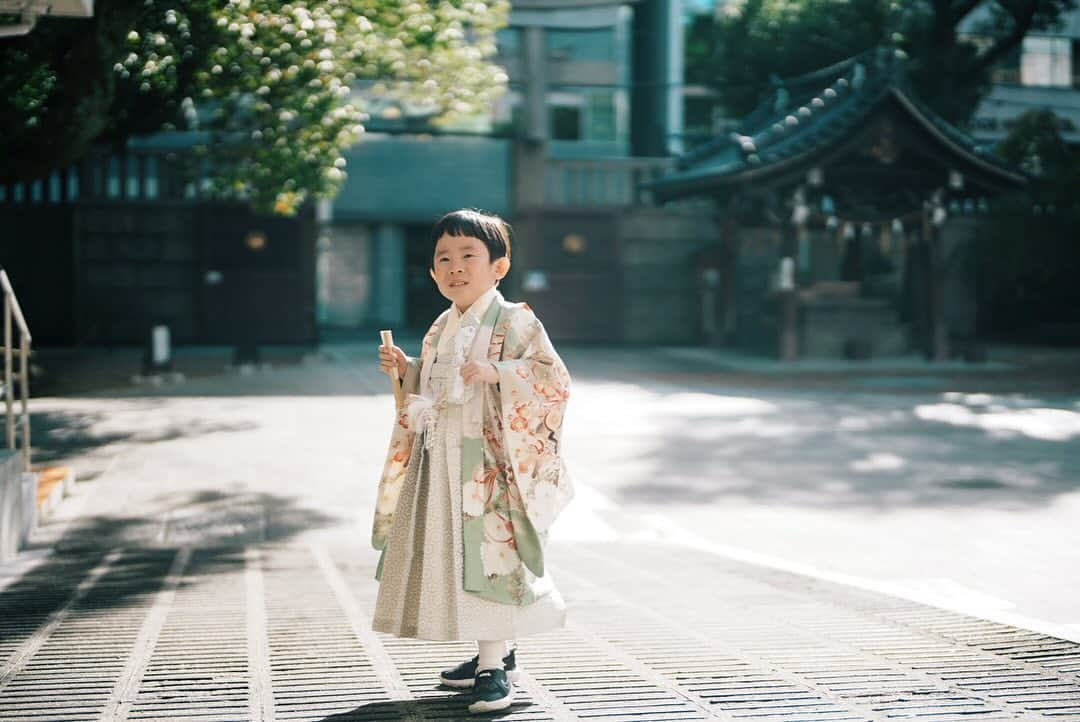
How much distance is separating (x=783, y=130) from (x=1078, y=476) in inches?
505

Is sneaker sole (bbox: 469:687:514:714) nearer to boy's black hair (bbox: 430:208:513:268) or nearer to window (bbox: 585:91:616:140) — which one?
boy's black hair (bbox: 430:208:513:268)

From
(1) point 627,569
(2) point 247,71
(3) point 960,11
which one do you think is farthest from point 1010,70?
(1) point 627,569

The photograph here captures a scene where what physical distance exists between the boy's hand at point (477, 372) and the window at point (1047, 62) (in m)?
36.3

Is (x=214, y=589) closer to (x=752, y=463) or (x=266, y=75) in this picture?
(x=752, y=463)

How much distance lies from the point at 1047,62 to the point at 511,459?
36.9 m

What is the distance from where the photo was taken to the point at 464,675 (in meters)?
4.54

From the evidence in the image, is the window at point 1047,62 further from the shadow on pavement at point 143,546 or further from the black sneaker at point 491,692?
the black sneaker at point 491,692

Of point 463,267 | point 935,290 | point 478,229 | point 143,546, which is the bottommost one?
point 143,546

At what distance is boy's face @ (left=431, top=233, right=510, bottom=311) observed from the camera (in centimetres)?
457

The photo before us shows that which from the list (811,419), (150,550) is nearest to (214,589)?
(150,550)

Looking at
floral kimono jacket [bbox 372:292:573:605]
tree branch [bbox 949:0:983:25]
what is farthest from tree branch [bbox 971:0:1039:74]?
floral kimono jacket [bbox 372:292:573:605]

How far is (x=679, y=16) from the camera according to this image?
3244cm

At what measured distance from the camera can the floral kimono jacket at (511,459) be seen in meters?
4.46

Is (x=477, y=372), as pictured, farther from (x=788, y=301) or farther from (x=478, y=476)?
(x=788, y=301)
